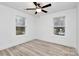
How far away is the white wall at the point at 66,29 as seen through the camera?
392 centimetres

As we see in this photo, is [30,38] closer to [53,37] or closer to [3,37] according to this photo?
[53,37]

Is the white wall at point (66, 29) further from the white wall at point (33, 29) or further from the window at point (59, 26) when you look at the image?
the window at point (59, 26)

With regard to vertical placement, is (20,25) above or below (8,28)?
above

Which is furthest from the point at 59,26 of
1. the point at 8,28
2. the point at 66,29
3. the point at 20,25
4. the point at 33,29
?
the point at 8,28

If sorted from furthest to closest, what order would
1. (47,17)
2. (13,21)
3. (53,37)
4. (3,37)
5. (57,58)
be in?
(47,17) → (53,37) → (13,21) → (3,37) → (57,58)

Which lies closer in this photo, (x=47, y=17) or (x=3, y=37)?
(x=3, y=37)

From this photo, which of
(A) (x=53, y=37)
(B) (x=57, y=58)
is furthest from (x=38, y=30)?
(B) (x=57, y=58)

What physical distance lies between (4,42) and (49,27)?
3.20m

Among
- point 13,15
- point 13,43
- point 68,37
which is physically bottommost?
point 13,43

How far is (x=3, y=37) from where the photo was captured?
11.3 ft

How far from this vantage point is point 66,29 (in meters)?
4.22

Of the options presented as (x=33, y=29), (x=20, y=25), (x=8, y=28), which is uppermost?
(x=20, y=25)

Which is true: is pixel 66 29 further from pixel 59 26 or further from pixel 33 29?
pixel 33 29

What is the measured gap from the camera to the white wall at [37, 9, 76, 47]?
392 centimetres
